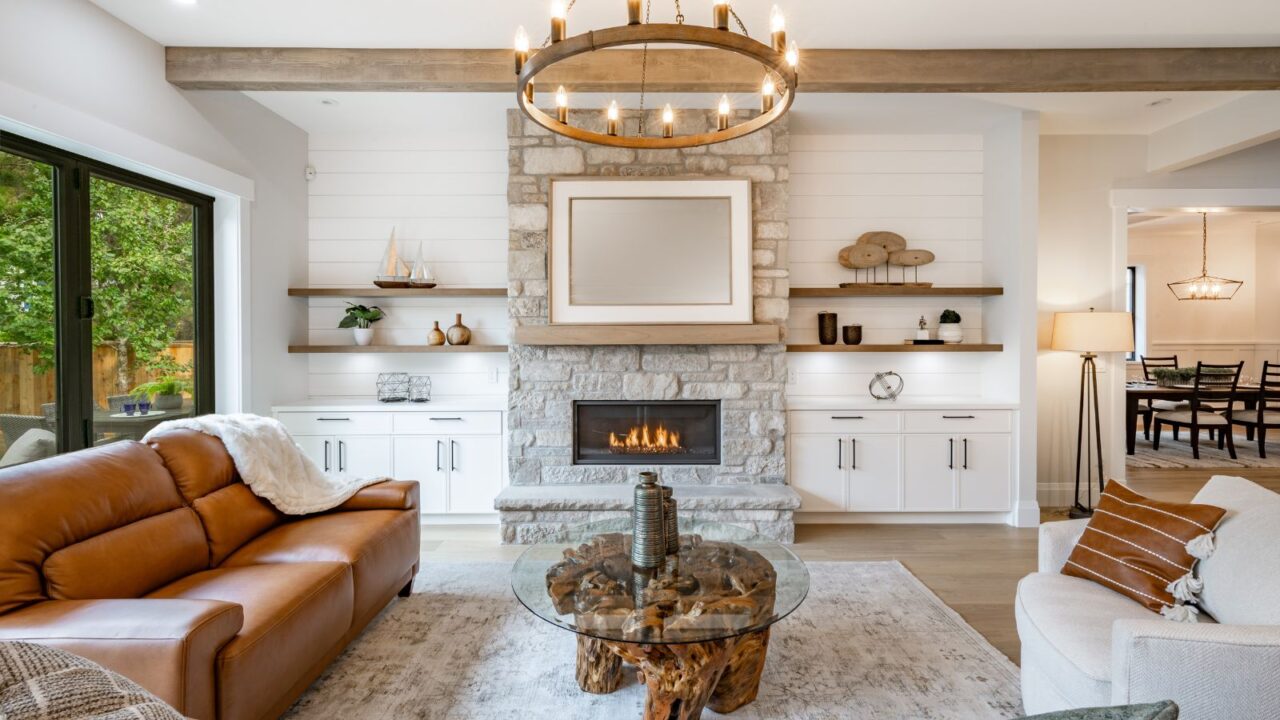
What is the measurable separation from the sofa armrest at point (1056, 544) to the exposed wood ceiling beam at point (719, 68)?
7.48 ft

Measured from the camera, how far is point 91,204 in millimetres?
2900

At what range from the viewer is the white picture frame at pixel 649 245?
3967 millimetres

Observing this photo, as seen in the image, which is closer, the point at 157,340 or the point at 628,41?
the point at 628,41

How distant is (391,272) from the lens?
169 inches

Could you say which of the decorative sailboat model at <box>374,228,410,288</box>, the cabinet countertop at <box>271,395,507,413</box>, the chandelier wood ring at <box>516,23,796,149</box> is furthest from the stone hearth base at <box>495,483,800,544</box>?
the chandelier wood ring at <box>516,23,796,149</box>

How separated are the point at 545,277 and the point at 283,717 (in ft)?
8.74

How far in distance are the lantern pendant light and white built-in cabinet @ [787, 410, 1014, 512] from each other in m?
6.28

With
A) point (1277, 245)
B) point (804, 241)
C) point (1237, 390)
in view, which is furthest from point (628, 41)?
point (1277, 245)

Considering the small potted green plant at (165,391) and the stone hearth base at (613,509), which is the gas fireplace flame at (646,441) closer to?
the stone hearth base at (613,509)

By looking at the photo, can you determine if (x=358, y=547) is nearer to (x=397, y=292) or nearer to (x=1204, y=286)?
(x=397, y=292)

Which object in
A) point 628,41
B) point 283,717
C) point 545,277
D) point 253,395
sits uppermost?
point 628,41

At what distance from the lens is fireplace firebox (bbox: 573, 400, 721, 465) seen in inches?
161

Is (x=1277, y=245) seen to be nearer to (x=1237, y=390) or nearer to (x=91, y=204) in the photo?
(x=1237, y=390)

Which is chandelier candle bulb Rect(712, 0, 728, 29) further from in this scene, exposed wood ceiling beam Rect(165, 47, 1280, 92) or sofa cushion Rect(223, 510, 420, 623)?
sofa cushion Rect(223, 510, 420, 623)
